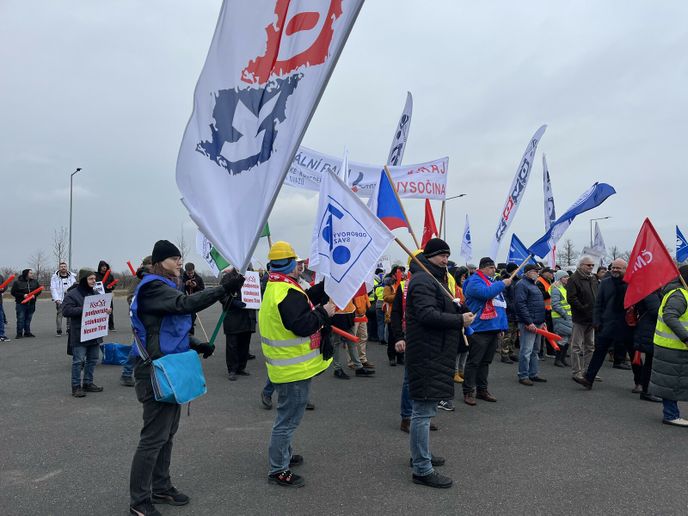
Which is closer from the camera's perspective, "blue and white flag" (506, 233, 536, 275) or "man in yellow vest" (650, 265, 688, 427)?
"man in yellow vest" (650, 265, 688, 427)

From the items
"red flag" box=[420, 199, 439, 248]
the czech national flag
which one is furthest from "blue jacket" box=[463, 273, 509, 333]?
the czech national flag

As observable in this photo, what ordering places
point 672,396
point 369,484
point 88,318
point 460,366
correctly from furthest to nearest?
point 460,366
point 88,318
point 672,396
point 369,484

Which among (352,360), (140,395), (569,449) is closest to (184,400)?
(140,395)

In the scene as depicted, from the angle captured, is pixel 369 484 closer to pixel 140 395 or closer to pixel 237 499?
pixel 237 499

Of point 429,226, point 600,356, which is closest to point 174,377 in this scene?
point 429,226

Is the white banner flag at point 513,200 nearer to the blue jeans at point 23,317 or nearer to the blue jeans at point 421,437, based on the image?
the blue jeans at point 421,437

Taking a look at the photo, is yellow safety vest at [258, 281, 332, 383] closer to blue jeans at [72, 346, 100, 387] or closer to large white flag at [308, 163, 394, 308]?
large white flag at [308, 163, 394, 308]

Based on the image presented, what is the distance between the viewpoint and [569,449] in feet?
16.0

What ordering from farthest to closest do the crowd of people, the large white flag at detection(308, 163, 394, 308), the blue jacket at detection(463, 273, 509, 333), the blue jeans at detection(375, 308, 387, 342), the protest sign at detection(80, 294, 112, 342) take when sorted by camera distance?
1. the blue jeans at detection(375, 308, 387, 342)
2. the protest sign at detection(80, 294, 112, 342)
3. the blue jacket at detection(463, 273, 509, 333)
4. the large white flag at detection(308, 163, 394, 308)
5. the crowd of people

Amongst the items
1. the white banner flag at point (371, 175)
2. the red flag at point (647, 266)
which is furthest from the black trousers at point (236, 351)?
the red flag at point (647, 266)

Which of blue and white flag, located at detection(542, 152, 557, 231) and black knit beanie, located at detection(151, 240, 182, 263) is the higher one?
blue and white flag, located at detection(542, 152, 557, 231)

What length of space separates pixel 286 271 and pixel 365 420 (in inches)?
104

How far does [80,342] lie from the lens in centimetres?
691

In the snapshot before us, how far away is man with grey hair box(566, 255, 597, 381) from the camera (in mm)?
8289
